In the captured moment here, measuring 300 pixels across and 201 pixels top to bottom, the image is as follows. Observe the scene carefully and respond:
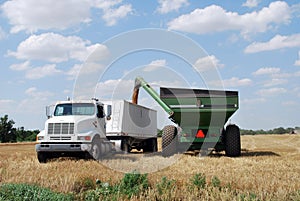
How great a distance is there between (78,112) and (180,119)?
157 inches

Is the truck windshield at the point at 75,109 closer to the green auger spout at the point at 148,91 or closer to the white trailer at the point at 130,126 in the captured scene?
the white trailer at the point at 130,126

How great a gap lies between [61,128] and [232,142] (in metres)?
6.68

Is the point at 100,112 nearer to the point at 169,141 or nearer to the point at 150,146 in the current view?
the point at 169,141

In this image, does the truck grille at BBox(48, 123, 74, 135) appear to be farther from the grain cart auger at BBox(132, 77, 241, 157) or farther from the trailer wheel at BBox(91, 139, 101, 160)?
the grain cart auger at BBox(132, 77, 241, 157)

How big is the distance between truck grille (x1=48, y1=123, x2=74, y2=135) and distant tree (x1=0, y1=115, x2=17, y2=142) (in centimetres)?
4469

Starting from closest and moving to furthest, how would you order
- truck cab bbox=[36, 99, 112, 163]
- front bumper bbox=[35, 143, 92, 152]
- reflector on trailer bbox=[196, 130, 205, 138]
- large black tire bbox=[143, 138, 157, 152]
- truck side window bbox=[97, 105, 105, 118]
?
front bumper bbox=[35, 143, 92, 152], truck cab bbox=[36, 99, 112, 163], truck side window bbox=[97, 105, 105, 118], reflector on trailer bbox=[196, 130, 205, 138], large black tire bbox=[143, 138, 157, 152]

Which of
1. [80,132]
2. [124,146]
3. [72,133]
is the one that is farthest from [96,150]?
[124,146]

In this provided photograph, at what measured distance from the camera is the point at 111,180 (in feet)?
25.4

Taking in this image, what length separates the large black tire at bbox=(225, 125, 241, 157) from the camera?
1561 centimetres

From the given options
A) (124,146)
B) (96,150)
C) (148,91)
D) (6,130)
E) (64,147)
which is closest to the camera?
(64,147)

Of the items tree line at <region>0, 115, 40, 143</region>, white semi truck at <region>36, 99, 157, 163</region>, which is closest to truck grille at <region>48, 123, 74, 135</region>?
white semi truck at <region>36, 99, 157, 163</region>

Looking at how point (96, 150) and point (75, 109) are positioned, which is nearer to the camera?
point (96, 150)

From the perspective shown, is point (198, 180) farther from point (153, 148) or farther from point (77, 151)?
point (153, 148)

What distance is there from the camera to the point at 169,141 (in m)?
15.7
